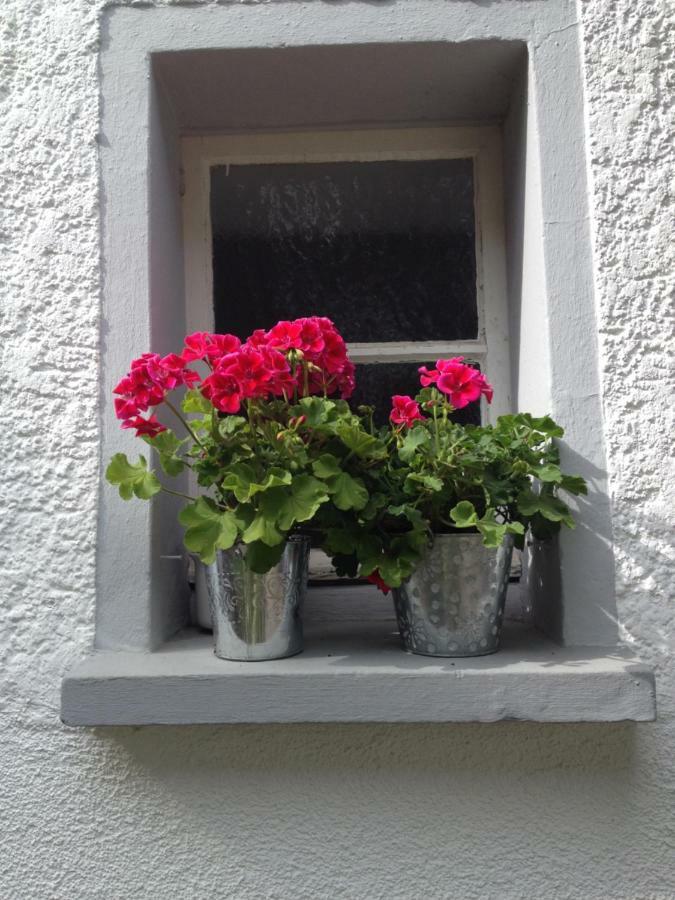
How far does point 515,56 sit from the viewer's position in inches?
71.0

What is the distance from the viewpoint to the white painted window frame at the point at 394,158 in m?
2.02

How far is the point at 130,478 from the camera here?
154 cm

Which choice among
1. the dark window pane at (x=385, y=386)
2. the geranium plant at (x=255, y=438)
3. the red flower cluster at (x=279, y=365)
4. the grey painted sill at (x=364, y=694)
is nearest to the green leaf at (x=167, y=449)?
the geranium plant at (x=255, y=438)

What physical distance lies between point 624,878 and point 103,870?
0.97 metres

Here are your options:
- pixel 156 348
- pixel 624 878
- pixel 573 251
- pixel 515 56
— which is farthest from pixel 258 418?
pixel 624 878

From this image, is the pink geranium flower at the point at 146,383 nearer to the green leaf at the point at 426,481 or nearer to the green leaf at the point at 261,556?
the green leaf at the point at 261,556

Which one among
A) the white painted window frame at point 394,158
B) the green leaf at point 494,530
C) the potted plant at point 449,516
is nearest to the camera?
the green leaf at point 494,530

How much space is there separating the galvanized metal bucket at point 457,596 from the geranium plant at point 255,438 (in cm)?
18

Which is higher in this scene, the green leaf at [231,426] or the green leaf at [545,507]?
the green leaf at [231,426]

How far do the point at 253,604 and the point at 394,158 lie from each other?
1.14 metres

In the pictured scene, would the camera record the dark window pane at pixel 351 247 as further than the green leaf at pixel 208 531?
Yes

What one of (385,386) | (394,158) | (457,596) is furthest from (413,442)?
(394,158)

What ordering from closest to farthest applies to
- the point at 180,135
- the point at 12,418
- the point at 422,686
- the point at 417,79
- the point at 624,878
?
the point at 422,686
the point at 624,878
the point at 12,418
the point at 417,79
the point at 180,135

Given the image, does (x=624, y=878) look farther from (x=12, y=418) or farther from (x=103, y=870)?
(x=12, y=418)
